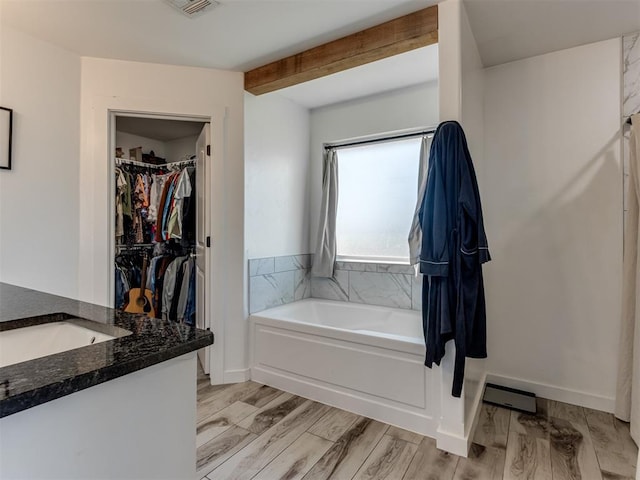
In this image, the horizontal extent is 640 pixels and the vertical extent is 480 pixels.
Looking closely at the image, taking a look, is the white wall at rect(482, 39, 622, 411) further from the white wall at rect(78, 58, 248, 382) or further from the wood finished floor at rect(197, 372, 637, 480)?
the white wall at rect(78, 58, 248, 382)

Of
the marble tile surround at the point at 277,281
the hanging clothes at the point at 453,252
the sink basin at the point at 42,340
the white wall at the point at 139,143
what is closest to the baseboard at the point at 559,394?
the hanging clothes at the point at 453,252

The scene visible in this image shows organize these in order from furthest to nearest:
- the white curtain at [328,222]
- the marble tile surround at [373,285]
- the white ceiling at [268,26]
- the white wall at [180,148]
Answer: the white wall at [180,148], the white curtain at [328,222], the marble tile surround at [373,285], the white ceiling at [268,26]

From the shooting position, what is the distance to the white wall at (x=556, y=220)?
2.31 metres

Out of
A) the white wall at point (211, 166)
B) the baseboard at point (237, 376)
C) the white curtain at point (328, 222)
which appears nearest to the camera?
the white wall at point (211, 166)

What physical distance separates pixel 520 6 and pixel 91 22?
2523mm

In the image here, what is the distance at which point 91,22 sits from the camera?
6.68 feet

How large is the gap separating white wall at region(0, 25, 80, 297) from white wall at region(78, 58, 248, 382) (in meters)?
0.08

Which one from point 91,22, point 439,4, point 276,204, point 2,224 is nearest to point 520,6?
point 439,4

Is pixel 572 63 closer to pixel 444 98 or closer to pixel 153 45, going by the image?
pixel 444 98

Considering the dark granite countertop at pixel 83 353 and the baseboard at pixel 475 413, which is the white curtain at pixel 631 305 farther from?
the dark granite countertop at pixel 83 353

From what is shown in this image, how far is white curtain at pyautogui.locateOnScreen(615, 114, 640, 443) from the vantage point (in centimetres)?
196

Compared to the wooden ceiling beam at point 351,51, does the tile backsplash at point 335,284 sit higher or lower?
lower

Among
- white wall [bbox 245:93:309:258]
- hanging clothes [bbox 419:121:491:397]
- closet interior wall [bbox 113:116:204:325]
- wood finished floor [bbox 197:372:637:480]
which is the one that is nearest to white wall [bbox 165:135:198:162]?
closet interior wall [bbox 113:116:204:325]

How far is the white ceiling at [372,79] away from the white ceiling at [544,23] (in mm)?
367
